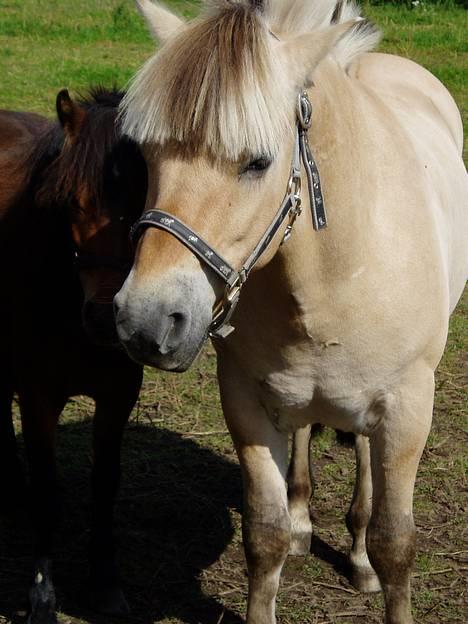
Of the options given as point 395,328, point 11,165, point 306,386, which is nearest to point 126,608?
point 306,386

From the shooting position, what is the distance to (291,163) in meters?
2.56

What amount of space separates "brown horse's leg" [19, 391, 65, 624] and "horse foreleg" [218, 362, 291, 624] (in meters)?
0.65

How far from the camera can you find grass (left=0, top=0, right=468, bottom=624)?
3.67 m

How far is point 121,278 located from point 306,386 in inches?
24.0

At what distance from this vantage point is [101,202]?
10.2ft

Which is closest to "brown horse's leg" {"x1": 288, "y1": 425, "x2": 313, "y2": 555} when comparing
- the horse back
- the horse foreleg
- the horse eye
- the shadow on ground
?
the shadow on ground

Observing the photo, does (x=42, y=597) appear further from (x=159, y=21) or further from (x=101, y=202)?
(x=159, y=21)

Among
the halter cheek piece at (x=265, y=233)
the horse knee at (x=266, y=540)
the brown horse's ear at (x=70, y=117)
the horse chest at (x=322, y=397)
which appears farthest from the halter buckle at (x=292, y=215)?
the horse knee at (x=266, y=540)

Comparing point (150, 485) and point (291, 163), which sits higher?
point (291, 163)

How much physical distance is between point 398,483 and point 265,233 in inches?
39.7

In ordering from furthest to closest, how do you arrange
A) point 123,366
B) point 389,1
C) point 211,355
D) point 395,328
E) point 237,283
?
point 389,1
point 211,355
point 123,366
point 395,328
point 237,283

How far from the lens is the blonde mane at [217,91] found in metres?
2.38

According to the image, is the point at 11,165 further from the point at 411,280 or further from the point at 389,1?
the point at 389,1

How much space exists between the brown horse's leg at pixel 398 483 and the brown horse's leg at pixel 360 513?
19.8 inches
